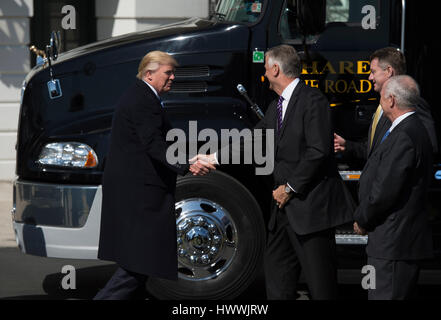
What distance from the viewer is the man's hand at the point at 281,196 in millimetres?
5320

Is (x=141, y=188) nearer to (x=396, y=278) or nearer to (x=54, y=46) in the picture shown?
(x=396, y=278)

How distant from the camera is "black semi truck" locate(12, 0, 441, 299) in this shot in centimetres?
635

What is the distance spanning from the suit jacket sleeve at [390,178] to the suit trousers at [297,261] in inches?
25.8

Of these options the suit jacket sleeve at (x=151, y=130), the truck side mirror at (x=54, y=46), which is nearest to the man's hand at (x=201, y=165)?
the suit jacket sleeve at (x=151, y=130)

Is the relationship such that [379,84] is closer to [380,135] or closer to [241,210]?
[380,135]

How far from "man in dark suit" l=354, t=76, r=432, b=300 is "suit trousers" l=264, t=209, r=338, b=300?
1.77 ft

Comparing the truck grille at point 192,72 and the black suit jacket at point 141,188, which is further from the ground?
the truck grille at point 192,72

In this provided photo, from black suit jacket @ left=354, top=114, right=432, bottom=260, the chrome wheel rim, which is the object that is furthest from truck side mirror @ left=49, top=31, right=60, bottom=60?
→ black suit jacket @ left=354, top=114, right=432, bottom=260

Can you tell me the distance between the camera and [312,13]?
6277mm

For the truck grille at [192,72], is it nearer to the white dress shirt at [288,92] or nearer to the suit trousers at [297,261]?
the white dress shirt at [288,92]

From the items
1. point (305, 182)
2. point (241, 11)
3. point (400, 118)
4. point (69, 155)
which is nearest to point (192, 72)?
point (241, 11)

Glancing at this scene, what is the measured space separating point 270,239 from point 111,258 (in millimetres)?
973

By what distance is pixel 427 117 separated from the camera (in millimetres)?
5918

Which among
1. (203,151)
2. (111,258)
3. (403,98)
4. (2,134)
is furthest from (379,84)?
(2,134)
